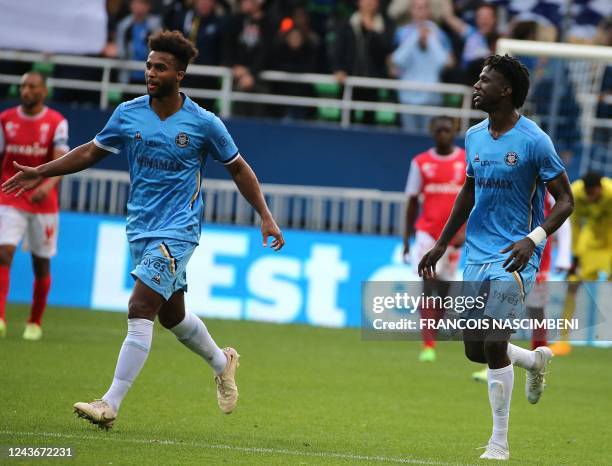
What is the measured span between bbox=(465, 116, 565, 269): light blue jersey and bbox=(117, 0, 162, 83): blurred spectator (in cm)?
1285

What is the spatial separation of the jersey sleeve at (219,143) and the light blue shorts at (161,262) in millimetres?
627

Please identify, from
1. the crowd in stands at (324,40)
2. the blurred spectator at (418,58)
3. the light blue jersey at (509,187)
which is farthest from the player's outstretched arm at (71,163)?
the blurred spectator at (418,58)

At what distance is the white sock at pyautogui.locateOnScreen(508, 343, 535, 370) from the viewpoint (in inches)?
354

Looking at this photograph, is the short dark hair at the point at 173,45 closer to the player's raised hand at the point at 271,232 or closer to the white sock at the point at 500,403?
the player's raised hand at the point at 271,232

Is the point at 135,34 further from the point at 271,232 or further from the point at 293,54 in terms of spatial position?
the point at 271,232

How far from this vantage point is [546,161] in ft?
28.1

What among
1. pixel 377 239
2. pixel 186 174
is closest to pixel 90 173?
pixel 377 239

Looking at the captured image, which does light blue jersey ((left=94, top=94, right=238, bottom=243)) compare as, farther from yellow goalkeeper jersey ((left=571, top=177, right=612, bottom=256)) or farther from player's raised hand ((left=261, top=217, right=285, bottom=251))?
yellow goalkeeper jersey ((left=571, top=177, right=612, bottom=256))

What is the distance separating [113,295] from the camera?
1916 centimetres

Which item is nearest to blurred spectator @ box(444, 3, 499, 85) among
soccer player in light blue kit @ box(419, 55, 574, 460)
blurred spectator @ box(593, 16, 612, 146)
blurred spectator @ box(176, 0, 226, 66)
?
blurred spectator @ box(593, 16, 612, 146)

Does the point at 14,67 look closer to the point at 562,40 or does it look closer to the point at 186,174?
the point at 562,40

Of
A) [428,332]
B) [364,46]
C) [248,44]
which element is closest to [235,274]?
[248,44]

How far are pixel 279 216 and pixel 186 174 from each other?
437 inches

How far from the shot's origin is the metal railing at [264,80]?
67.6ft
